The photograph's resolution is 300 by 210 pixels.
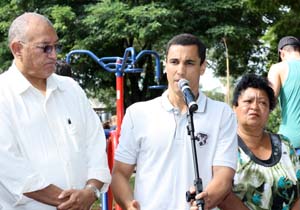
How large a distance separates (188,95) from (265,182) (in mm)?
1105

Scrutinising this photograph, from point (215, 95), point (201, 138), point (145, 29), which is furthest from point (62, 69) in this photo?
point (215, 95)

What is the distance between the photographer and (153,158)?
3.55 metres

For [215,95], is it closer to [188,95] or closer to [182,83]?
[182,83]

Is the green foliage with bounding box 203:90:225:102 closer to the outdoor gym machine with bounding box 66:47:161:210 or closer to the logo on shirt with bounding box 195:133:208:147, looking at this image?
the outdoor gym machine with bounding box 66:47:161:210

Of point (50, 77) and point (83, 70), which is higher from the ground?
point (50, 77)

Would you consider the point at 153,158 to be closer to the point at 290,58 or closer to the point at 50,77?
the point at 50,77

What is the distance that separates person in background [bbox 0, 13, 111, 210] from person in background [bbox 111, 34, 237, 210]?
0.60ft

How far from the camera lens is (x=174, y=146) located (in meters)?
3.53

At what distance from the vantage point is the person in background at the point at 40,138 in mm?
3322

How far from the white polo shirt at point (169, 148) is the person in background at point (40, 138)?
0.70ft

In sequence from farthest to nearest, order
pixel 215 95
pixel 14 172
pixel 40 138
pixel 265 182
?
pixel 215 95, pixel 265 182, pixel 40 138, pixel 14 172

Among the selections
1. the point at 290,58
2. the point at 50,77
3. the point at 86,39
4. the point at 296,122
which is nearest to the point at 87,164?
the point at 50,77

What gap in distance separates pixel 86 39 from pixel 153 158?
1768cm

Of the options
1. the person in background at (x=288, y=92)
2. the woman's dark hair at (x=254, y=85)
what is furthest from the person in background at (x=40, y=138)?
the person in background at (x=288, y=92)
